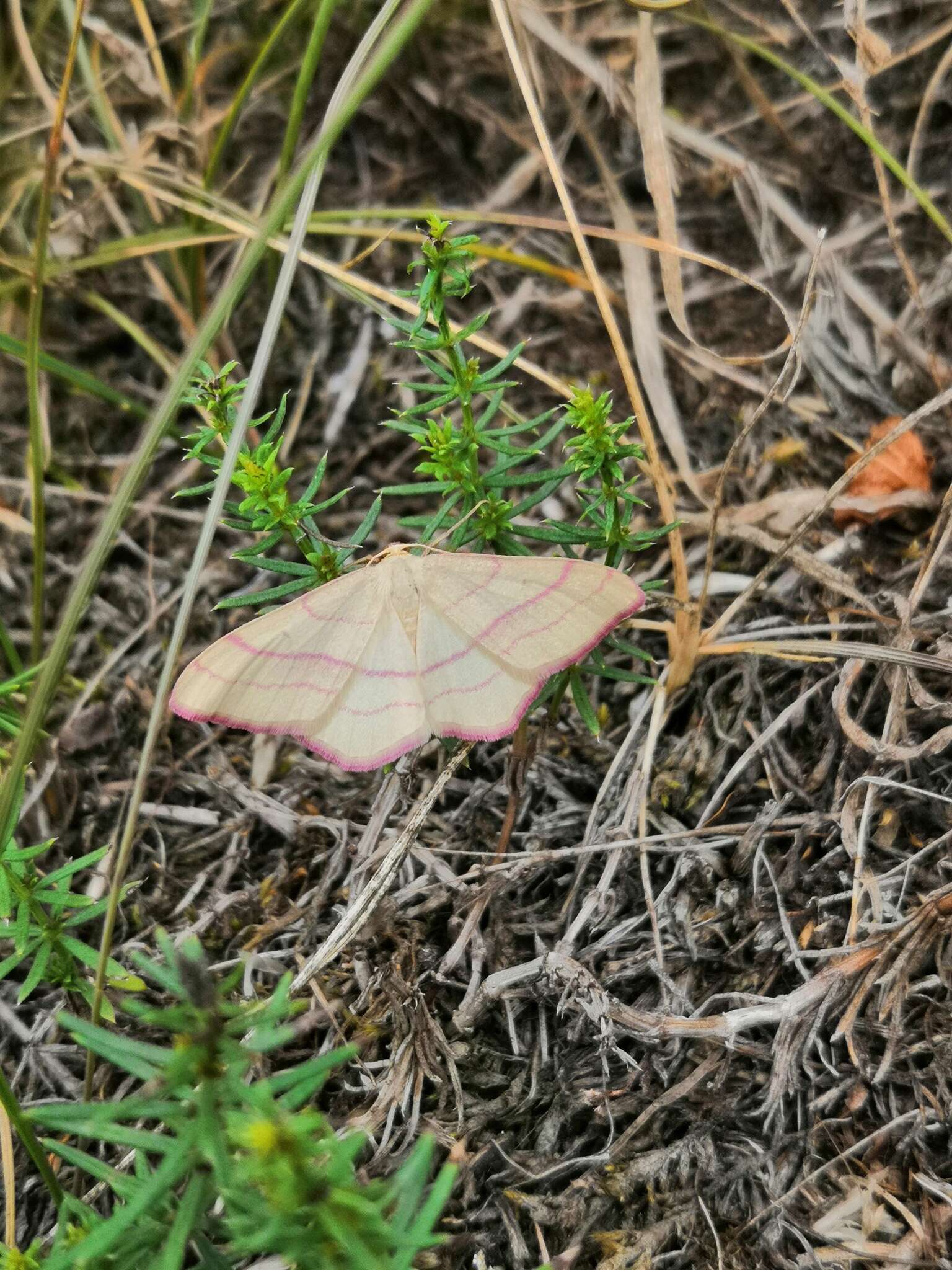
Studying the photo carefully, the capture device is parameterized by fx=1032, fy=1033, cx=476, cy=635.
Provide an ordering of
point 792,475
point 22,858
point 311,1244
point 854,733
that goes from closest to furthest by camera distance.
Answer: point 311,1244, point 22,858, point 854,733, point 792,475

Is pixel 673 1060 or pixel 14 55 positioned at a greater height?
pixel 14 55

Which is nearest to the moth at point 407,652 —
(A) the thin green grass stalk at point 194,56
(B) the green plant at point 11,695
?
(B) the green plant at point 11,695

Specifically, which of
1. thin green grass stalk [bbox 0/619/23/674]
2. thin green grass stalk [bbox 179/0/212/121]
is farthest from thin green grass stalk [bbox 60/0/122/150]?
thin green grass stalk [bbox 0/619/23/674]

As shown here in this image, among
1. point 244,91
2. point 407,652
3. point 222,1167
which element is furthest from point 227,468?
point 244,91

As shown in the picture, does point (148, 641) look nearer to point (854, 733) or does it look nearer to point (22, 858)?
point (22, 858)

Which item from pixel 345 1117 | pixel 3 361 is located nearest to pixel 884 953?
pixel 345 1117

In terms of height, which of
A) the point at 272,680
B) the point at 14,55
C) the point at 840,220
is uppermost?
the point at 14,55

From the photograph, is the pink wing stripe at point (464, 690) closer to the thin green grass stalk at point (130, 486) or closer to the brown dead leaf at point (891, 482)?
the thin green grass stalk at point (130, 486)
